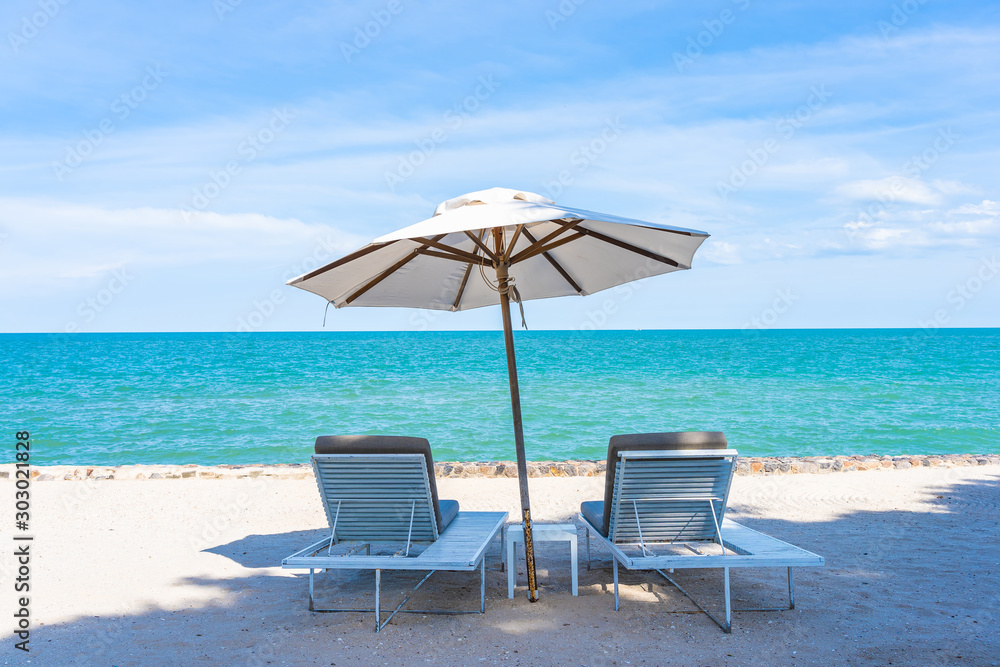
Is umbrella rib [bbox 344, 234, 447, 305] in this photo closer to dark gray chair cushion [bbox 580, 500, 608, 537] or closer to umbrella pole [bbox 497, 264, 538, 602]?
umbrella pole [bbox 497, 264, 538, 602]

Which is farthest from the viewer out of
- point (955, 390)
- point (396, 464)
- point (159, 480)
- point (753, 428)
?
point (955, 390)

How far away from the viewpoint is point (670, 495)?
393 cm

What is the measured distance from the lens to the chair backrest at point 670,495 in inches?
150

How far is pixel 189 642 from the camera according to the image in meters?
3.46

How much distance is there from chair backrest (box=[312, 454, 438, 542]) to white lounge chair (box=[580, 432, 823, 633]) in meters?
1.12

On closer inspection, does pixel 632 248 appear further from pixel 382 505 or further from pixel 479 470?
pixel 479 470

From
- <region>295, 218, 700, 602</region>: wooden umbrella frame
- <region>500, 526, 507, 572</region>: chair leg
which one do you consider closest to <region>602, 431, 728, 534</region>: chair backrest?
<region>295, 218, 700, 602</region>: wooden umbrella frame

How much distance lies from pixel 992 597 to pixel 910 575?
493 millimetres

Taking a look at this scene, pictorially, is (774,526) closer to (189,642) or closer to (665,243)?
(665,243)

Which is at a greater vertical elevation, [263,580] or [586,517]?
[586,517]

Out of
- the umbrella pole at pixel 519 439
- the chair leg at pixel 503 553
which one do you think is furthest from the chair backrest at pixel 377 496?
the chair leg at pixel 503 553

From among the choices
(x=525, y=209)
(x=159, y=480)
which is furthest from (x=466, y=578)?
(x=159, y=480)

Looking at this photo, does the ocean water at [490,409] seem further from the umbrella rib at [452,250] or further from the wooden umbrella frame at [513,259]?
the umbrella rib at [452,250]

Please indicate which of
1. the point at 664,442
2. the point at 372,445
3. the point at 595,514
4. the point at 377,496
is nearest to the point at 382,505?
the point at 377,496
